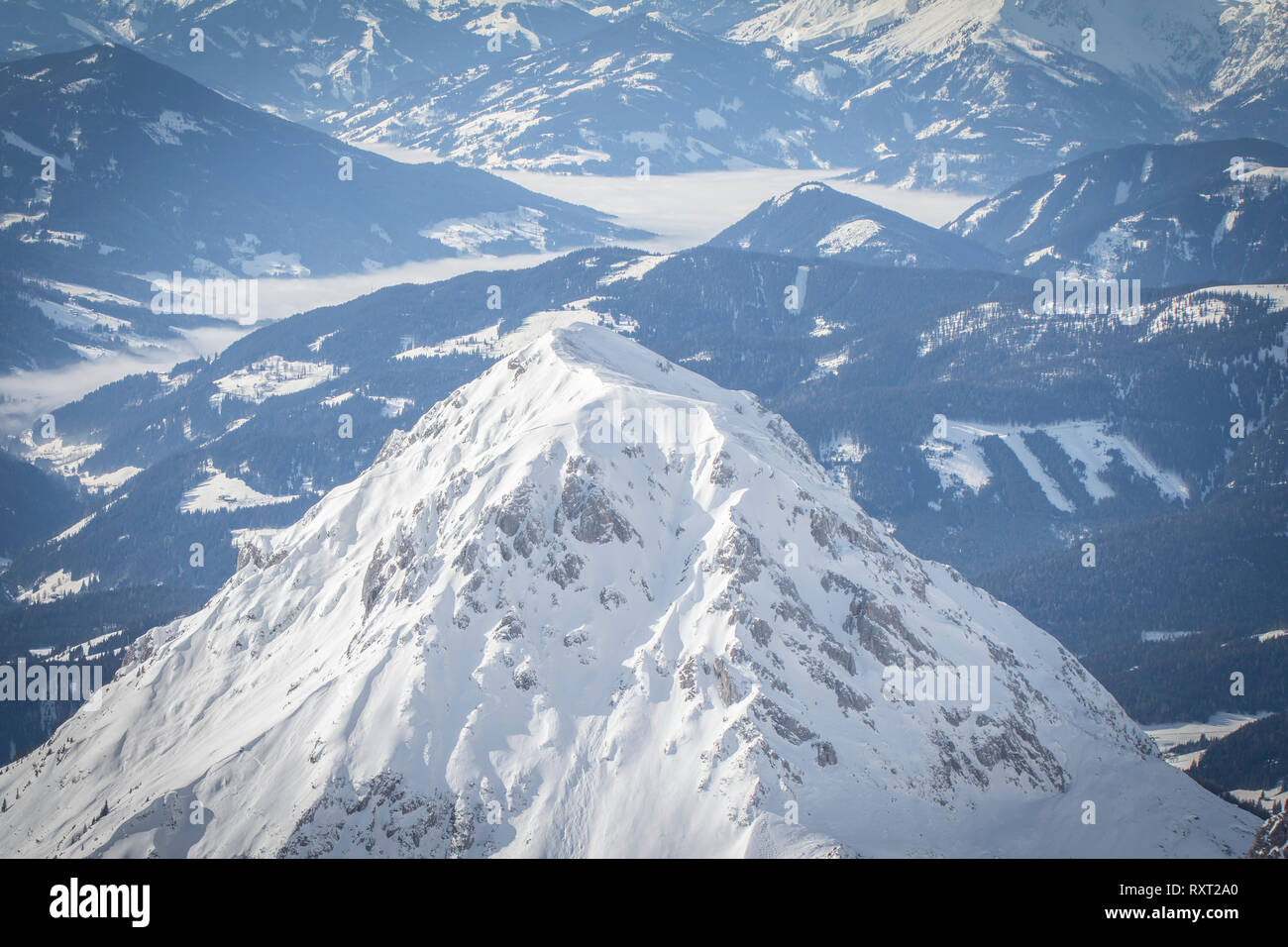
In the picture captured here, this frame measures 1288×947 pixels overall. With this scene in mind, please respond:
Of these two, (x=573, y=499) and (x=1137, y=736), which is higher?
(x=573, y=499)

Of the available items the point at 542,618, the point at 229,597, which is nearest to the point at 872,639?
the point at 542,618

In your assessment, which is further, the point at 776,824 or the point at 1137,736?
the point at 1137,736

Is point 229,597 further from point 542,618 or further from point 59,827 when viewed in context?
point 542,618
